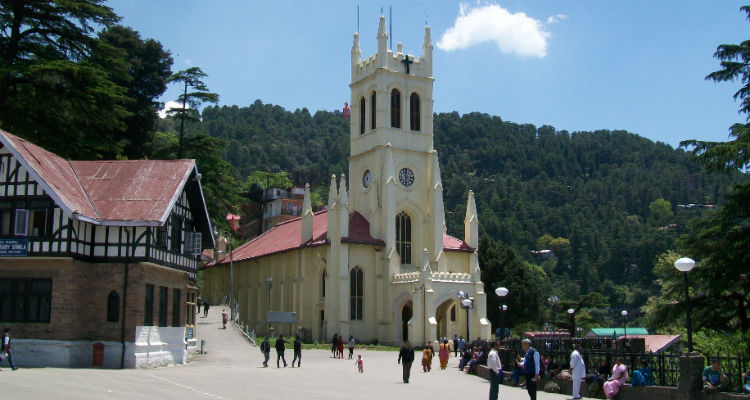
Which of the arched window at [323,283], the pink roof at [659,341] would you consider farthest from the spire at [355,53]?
the pink roof at [659,341]

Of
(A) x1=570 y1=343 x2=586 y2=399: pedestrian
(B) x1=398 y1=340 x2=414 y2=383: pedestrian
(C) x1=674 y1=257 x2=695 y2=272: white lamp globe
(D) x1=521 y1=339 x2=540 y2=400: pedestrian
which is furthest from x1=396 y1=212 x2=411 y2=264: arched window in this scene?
(D) x1=521 y1=339 x2=540 y2=400: pedestrian

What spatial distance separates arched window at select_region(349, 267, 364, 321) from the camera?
186ft

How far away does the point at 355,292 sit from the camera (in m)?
57.2

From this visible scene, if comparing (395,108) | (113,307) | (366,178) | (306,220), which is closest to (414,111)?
(395,108)

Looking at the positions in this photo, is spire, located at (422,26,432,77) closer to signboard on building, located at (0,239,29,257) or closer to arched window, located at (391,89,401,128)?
arched window, located at (391,89,401,128)

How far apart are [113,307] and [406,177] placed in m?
34.4

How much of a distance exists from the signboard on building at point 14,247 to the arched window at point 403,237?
34671 millimetres

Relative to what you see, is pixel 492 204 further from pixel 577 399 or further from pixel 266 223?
A: pixel 577 399

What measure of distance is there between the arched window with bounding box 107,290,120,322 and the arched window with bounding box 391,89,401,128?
117ft

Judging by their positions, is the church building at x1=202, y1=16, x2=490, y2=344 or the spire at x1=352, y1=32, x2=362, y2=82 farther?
the spire at x1=352, y1=32, x2=362, y2=82

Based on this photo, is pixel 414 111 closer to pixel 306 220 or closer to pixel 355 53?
pixel 355 53

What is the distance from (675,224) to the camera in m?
176

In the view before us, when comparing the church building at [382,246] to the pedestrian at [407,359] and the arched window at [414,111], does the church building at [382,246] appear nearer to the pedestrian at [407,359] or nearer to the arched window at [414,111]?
the arched window at [414,111]

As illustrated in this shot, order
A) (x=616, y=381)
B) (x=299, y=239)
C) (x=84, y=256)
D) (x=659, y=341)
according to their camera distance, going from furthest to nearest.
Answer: (x=299, y=239) < (x=659, y=341) < (x=84, y=256) < (x=616, y=381)
